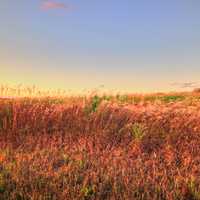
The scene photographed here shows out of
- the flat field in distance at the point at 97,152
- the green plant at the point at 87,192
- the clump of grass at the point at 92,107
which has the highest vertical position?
the clump of grass at the point at 92,107

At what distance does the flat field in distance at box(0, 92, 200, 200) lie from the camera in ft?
15.0

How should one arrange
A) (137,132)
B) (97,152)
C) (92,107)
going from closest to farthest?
(97,152), (137,132), (92,107)

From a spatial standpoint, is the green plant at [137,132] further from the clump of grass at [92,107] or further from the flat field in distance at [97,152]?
the clump of grass at [92,107]

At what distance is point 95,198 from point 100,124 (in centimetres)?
357

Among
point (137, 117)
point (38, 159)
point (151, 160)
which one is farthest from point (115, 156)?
point (137, 117)

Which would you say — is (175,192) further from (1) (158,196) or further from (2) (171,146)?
(2) (171,146)

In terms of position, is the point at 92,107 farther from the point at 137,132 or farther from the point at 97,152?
the point at 97,152

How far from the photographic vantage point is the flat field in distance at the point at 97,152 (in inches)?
180

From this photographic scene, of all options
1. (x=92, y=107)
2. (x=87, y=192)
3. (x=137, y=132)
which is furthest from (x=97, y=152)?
(x=92, y=107)

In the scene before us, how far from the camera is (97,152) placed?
6.12 metres

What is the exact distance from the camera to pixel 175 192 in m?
4.56

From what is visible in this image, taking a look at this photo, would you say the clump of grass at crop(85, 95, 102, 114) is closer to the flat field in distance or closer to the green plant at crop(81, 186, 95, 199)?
the flat field in distance

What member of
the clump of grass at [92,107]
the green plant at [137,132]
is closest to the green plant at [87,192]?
the green plant at [137,132]

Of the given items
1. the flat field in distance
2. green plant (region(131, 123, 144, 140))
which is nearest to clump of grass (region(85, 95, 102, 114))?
the flat field in distance
